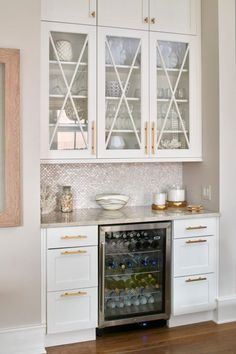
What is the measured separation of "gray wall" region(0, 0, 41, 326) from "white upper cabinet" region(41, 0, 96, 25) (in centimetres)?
37

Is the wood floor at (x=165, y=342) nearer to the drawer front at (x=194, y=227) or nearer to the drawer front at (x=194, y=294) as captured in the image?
the drawer front at (x=194, y=294)

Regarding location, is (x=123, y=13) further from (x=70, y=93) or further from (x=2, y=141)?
(x=2, y=141)

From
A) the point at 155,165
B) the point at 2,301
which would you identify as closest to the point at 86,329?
the point at 2,301

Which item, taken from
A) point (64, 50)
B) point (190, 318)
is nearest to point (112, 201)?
point (190, 318)

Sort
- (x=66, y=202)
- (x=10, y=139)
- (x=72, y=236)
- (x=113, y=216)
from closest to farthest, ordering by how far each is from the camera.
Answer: (x=10, y=139)
(x=72, y=236)
(x=113, y=216)
(x=66, y=202)

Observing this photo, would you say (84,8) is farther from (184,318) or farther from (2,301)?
Answer: (184,318)

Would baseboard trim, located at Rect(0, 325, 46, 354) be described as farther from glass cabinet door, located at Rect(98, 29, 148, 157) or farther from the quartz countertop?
glass cabinet door, located at Rect(98, 29, 148, 157)

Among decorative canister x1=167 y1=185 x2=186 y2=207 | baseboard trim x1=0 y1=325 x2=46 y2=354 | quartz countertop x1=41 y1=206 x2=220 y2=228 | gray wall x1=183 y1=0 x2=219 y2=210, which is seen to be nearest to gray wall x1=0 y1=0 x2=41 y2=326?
baseboard trim x1=0 y1=325 x2=46 y2=354

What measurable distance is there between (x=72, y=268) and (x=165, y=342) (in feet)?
2.87

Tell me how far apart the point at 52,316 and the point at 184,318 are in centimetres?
109

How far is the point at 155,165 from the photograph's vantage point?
12.4 ft

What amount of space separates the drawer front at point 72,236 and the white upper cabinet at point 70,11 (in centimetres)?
158

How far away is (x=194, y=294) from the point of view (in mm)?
3240

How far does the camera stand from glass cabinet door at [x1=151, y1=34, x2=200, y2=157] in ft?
11.2
